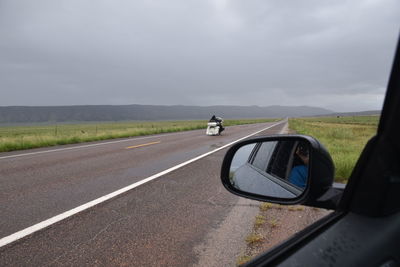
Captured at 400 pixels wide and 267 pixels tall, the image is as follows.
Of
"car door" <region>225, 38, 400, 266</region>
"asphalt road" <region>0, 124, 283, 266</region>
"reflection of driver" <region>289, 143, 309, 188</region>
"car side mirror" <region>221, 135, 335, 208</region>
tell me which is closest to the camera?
"car door" <region>225, 38, 400, 266</region>

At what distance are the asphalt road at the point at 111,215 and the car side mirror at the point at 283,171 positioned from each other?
915 millimetres

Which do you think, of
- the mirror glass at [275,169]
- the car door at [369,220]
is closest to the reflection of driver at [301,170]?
the mirror glass at [275,169]

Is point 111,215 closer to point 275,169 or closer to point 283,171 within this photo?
point 275,169

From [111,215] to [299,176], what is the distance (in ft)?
8.53

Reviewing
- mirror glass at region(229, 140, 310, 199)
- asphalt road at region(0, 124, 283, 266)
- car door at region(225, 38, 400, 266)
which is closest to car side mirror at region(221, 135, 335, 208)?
mirror glass at region(229, 140, 310, 199)

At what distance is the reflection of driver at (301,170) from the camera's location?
1.60m

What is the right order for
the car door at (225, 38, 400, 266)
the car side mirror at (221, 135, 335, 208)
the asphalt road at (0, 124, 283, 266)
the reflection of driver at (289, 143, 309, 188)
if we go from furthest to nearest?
the asphalt road at (0, 124, 283, 266) → the reflection of driver at (289, 143, 309, 188) → the car side mirror at (221, 135, 335, 208) → the car door at (225, 38, 400, 266)

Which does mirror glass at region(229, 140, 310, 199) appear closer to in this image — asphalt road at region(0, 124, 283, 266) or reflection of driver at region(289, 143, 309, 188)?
reflection of driver at region(289, 143, 309, 188)

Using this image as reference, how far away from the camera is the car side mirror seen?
1.18m

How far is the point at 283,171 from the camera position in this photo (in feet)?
6.68

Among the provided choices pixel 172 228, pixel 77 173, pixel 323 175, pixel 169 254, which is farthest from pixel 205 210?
pixel 77 173

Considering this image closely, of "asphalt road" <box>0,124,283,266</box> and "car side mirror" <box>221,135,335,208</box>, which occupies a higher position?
"car side mirror" <box>221,135,335,208</box>

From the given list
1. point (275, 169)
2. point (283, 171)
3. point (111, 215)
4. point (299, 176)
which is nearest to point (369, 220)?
point (299, 176)

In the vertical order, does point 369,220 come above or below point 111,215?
above
